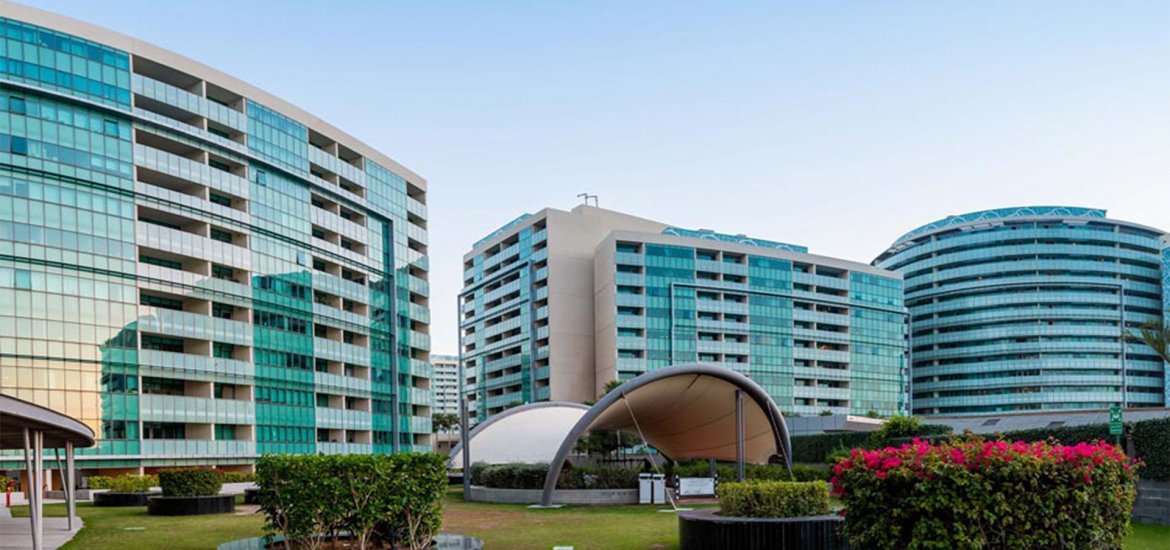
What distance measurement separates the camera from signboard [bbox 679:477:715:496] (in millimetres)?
30942

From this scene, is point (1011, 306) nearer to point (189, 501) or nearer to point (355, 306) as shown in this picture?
point (355, 306)

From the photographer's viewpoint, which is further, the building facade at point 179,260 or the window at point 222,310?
the window at point 222,310

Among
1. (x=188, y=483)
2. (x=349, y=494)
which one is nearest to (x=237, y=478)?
(x=188, y=483)

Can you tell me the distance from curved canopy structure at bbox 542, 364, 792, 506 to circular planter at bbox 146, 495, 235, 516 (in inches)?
432

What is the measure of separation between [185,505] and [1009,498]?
26273 mm

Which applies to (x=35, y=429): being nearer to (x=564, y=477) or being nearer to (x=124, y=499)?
(x=564, y=477)

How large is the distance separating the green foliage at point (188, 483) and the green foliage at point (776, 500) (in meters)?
20.4

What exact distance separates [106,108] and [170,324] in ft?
46.1

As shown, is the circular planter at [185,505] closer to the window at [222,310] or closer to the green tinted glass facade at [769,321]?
the window at [222,310]

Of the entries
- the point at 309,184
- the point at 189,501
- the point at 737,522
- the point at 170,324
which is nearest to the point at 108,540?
the point at 189,501

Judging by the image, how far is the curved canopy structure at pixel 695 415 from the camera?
94.7 feet

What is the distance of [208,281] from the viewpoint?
59812mm

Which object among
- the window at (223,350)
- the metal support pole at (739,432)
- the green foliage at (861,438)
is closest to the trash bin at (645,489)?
the metal support pole at (739,432)

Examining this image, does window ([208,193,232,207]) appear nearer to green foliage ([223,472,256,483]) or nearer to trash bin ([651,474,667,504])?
green foliage ([223,472,256,483])
